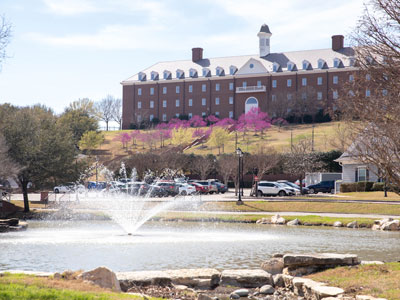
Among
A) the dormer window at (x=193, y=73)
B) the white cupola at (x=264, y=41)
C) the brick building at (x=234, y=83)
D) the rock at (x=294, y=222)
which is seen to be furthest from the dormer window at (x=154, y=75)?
the rock at (x=294, y=222)

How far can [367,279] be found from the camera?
11031 mm

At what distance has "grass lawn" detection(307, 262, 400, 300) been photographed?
10016 mm

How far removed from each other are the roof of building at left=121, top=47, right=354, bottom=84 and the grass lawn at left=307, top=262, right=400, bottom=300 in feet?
271

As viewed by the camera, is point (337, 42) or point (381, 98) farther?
point (337, 42)

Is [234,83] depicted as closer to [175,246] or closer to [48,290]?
[175,246]

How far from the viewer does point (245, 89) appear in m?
98.6

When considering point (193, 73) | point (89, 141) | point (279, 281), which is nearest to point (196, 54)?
point (193, 73)

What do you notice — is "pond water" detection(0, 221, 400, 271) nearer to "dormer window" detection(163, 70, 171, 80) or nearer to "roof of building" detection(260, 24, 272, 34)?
"dormer window" detection(163, 70, 171, 80)

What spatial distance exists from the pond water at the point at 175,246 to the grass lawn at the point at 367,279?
340 centimetres

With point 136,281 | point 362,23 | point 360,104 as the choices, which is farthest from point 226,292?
point 362,23

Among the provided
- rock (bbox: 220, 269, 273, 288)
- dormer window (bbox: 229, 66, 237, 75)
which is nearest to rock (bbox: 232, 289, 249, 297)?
rock (bbox: 220, 269, 273, 288)

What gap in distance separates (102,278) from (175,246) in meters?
8.39

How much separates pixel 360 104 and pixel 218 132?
220 feet

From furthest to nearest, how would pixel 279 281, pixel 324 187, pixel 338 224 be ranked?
pixel 324 187 → pixel 338 224 → pixel 279 281
